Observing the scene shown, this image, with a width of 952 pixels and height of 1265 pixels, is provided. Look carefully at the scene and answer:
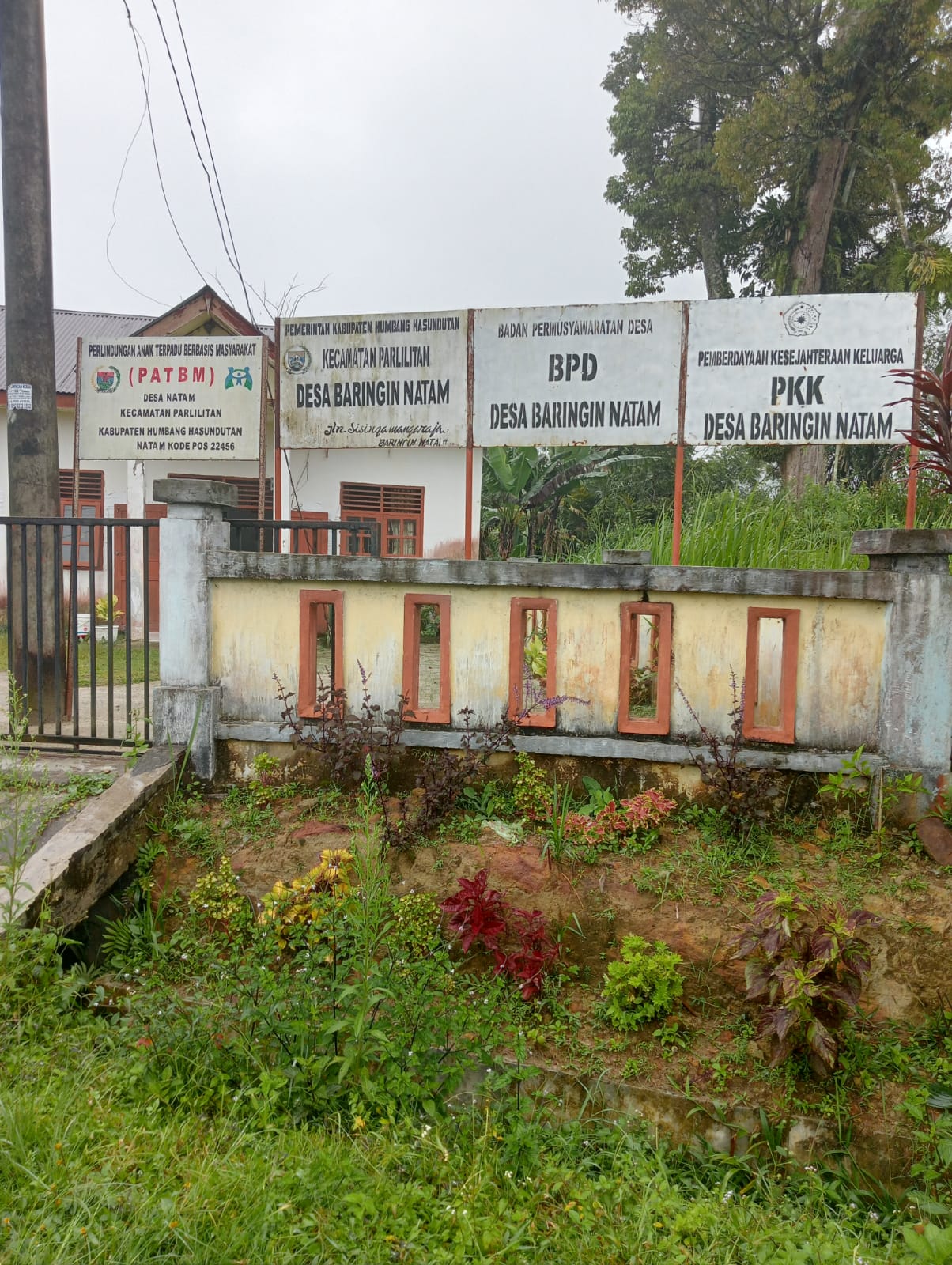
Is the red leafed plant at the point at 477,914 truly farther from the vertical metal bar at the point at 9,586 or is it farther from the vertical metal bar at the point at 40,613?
the vertical metal bar at the point at 9,586

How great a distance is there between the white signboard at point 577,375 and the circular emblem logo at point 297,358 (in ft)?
4.23

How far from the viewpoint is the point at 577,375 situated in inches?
228

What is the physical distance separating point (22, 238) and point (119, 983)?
4.81 metres

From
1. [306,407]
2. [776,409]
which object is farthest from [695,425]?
[306,407]

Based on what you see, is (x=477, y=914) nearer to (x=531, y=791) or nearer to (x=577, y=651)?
(x=531, y=791)

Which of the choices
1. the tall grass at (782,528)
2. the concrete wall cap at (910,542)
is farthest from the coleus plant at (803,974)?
the tall grass at (782,528)

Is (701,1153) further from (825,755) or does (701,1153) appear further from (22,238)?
(22,238)

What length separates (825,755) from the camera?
15.0 ft

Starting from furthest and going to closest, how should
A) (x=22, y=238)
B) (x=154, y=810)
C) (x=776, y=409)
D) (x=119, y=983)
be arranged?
(x=22, y=238) < (x=776, y=409) < (x=154, y=810) < (x=119, y=983)

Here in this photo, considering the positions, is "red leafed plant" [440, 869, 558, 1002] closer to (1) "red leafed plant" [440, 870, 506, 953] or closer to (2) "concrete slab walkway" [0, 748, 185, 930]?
(1) "red leafed plant" [440, 870, 506, 953]

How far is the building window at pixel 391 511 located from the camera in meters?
13.8

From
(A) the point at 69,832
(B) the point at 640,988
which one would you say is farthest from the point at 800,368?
(A) the point at 69,832

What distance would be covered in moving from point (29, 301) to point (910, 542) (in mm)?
5616

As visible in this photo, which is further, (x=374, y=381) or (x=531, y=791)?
(x=374, y=381)
